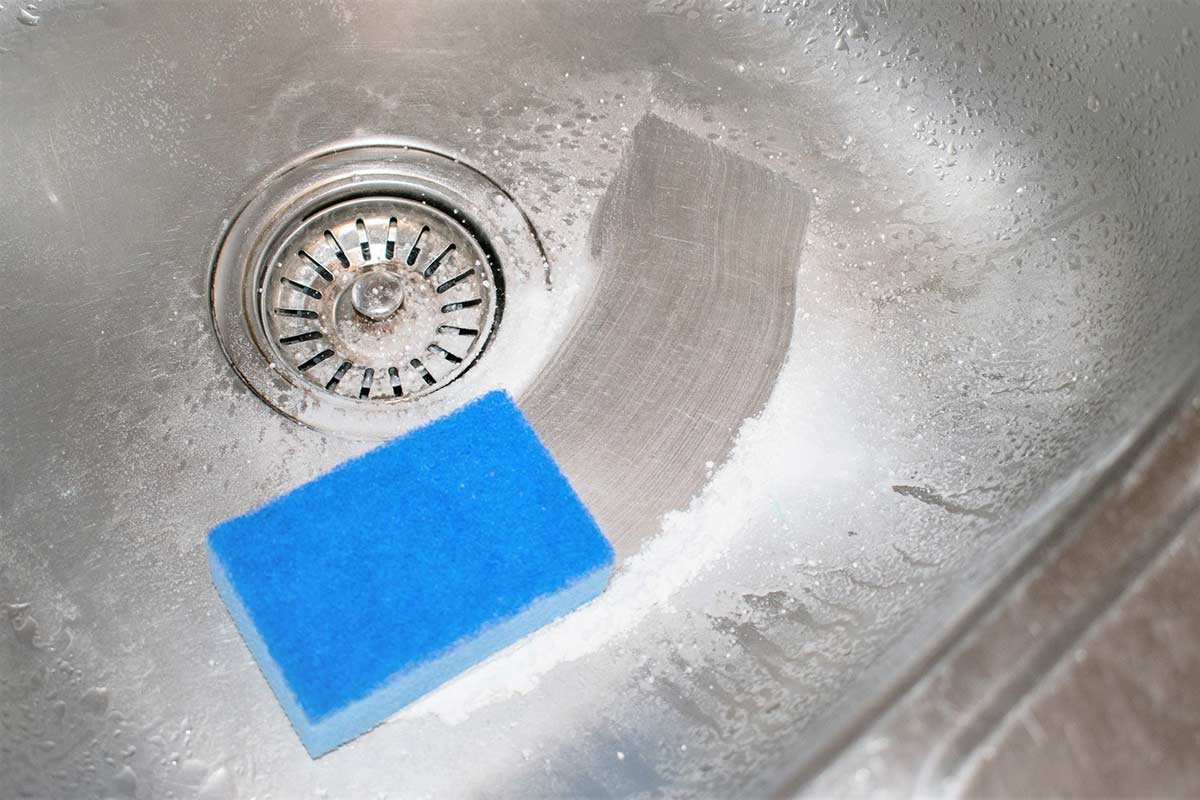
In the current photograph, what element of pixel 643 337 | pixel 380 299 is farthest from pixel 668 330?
pixel 380 299

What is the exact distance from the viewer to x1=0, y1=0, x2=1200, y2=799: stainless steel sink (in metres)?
0.63

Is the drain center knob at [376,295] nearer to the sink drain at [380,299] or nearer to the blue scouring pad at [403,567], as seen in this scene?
the sink drain at [380,299]

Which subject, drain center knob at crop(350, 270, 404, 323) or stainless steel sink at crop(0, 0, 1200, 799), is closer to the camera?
stainless steel sink at crop(0, 0, 1200, 799)

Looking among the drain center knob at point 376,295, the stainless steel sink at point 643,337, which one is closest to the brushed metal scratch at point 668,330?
the stainless steel sink at point 643,337

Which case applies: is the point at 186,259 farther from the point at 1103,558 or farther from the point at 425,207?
the point at 1103,558

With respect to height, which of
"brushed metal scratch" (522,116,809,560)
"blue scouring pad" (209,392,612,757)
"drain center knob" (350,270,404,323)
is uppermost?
"brushed metal scratch" (522,116,809,560)

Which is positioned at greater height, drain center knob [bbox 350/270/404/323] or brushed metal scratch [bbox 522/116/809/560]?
brushed metal scratch [bbox 522/116/809/560]

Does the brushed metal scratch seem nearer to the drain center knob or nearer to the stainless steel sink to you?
the stainless steel sink

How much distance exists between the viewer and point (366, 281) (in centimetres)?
76

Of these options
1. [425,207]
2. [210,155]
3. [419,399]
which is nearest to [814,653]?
[419,399]

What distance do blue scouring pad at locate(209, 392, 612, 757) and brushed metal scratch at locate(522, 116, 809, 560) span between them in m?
0.06

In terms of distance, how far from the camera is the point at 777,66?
83 cm

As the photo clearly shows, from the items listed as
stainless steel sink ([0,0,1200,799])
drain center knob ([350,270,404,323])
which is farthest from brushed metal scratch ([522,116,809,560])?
drain center knob ([350,270,404,323])

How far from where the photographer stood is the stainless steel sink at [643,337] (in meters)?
0.63
